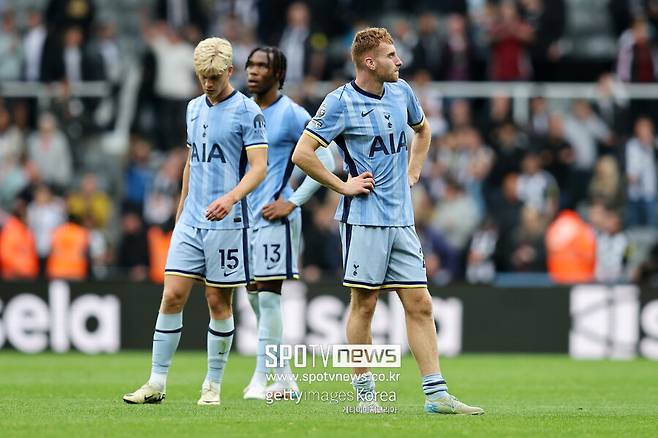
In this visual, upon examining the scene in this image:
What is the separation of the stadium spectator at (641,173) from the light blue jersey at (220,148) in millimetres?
12220

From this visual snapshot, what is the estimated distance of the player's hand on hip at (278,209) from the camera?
38.8ft

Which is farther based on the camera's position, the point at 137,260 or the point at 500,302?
the point at 137,260

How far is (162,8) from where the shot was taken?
24516mm

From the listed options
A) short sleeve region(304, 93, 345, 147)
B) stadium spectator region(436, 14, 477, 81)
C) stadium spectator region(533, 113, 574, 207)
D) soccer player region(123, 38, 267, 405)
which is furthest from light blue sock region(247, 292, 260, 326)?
stadium spectator region(436, 14, 477, 81)

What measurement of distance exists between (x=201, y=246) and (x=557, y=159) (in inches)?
475

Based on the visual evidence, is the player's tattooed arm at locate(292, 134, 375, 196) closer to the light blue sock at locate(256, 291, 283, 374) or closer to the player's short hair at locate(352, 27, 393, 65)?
the player's short hair at locate(352, 27, 393, 65)

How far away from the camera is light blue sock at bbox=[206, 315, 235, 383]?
10.9m

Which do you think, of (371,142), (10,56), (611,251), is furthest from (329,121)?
(10,56)

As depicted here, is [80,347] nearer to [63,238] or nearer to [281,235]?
[63,238]

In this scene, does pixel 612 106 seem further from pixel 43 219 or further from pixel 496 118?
pixel 43 219

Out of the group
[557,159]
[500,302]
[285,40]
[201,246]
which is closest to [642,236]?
[557,159]

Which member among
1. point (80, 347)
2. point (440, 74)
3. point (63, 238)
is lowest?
point (80, 347)

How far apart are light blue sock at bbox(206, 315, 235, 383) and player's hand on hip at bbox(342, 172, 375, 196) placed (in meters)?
1.63

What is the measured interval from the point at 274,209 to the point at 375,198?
196 cm
